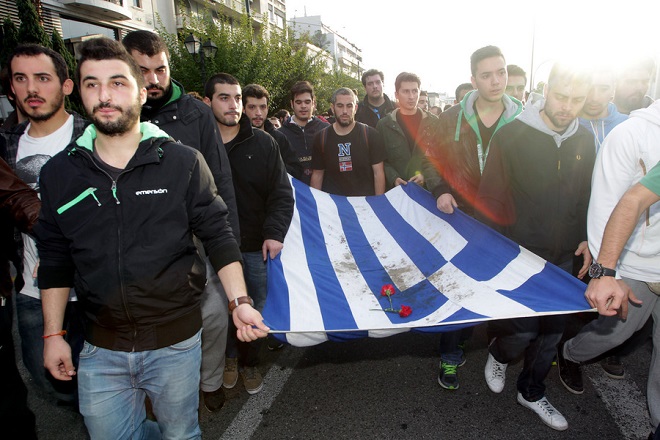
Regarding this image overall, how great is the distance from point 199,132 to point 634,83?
13.0ft

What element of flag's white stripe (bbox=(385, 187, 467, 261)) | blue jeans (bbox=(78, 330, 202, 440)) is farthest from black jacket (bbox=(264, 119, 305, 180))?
blue jeans (bbox=(78, 330, 202, 440))

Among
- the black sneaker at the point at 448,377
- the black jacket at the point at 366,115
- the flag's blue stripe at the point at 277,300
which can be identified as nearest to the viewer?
the flag's blue stripe at the point at 277,300

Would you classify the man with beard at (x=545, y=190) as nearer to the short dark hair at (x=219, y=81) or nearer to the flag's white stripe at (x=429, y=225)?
the flag's white stripe at (x=429, y=225)

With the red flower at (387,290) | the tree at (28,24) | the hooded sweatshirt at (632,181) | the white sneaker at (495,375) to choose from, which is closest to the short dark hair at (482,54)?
the hooded sweatshirt at (632,181)

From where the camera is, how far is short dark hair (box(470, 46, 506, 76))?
3.53 meters

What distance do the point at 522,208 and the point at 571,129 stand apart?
1.89ft

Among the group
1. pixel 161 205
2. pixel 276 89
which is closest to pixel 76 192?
pixel 161 205

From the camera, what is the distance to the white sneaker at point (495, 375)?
315 centimetres

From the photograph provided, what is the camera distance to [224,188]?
9.63 ft

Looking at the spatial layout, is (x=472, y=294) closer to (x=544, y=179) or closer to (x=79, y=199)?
(x=544, y=179)

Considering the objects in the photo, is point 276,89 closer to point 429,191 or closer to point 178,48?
point 178,48

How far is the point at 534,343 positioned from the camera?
115 inches

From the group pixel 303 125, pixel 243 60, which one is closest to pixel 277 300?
pixel 303 125

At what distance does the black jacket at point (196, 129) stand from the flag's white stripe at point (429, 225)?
5.16 feet
